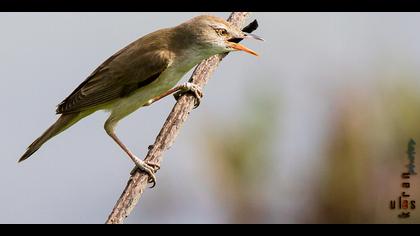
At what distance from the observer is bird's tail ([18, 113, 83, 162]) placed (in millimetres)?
4406

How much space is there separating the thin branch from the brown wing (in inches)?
13.3

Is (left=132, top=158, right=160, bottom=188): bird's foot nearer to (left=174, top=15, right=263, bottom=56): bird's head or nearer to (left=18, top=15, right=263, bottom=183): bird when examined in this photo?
(left=18, top=15, right=263, bottom=183): bird

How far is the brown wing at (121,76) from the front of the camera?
4426 mm

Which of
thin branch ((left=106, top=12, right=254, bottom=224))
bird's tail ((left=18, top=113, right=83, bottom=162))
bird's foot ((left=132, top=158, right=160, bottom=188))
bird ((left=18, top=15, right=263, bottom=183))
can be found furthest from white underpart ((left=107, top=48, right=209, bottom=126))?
bird's foot ((left=132, top=158, right=160, bottom=188))

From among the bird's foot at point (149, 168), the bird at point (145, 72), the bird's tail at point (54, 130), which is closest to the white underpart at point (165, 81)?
the bird at point (145, 72)

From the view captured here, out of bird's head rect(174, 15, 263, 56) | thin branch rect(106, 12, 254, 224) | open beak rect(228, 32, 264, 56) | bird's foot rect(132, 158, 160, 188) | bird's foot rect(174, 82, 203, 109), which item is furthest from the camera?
bird's foot rect(174, 82, 203, 109)

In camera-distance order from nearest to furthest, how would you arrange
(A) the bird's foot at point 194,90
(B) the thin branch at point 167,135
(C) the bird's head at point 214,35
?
(B) the thin branch at point 167,135
(C) the bird's head at point 214,35
(A) the bird's foot at point 194,90

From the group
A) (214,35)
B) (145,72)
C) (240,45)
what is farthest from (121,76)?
(240,45)

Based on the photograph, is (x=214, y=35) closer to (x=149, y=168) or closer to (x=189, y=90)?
(x=189, y=90)

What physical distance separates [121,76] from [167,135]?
31.9 inches

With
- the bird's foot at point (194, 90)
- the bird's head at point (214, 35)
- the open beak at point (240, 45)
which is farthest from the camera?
the bird's foot at point (194, 90)

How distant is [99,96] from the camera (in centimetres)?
457

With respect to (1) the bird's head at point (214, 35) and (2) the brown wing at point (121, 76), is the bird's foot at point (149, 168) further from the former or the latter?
(1) the bird's head at point (214, 35)

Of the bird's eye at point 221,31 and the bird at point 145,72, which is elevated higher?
the bird's eye at point 221,31
